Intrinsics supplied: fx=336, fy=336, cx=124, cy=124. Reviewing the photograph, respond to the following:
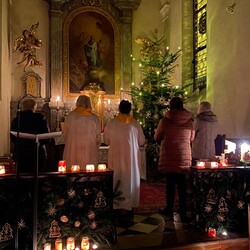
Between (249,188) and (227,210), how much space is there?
38 centimetres

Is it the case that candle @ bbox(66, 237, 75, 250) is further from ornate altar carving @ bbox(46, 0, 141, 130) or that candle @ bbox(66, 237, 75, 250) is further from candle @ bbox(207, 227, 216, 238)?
ornate altar carving @ bbox(46, 0, 141, 130)

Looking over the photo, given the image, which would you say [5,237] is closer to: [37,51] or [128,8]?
[37,51]

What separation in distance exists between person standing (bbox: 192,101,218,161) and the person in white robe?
1.50 meters

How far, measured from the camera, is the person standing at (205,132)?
4.95m

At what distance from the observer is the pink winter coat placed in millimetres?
4391

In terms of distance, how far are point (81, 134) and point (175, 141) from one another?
1.26m

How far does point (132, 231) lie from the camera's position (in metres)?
4.04

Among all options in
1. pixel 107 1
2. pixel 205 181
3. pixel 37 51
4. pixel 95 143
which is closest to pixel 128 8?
pixel 107 1

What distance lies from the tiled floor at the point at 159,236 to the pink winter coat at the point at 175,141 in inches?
27.6

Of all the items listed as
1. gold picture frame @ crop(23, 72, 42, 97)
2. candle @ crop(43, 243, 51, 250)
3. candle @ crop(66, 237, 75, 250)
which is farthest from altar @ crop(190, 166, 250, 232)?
gold picture frame @ crop(23, 72, 42, 97)

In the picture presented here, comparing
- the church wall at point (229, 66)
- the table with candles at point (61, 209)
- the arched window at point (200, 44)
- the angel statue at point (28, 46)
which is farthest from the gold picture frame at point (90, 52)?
the table with candles at point (61, 209)

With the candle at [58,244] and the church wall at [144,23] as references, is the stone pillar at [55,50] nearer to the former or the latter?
the church wall at [144,23]

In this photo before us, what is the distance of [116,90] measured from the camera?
1012 cm

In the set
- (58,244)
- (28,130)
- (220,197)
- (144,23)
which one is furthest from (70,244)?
(144,23)
